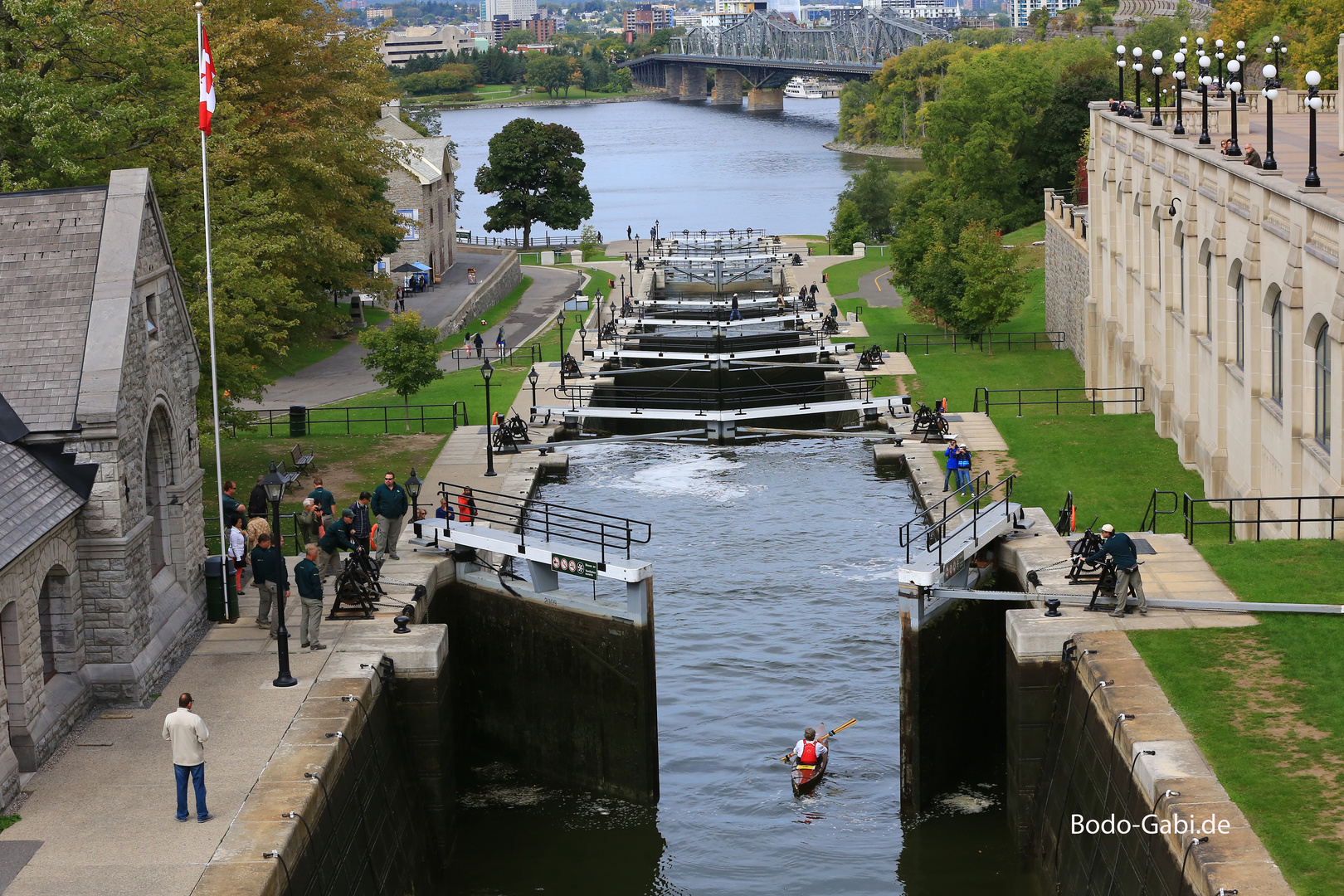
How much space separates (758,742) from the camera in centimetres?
2908

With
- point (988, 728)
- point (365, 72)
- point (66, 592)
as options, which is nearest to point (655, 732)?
point (988, 728)

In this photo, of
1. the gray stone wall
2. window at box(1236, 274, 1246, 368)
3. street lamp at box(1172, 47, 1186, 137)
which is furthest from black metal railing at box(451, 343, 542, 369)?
window at box(1236, 274, 1246, 368)

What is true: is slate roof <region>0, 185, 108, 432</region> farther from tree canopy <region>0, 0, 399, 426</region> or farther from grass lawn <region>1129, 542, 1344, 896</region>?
grass lawn <region>1129, 542, 1344, 896</region>

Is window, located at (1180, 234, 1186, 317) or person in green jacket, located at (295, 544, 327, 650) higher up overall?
window, located at (1180, 234, 1186, 317)

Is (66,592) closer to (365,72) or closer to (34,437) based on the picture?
(34,437)

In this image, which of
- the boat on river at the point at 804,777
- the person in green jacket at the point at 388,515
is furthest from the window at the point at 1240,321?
the person in green jacket at the point at 388,515

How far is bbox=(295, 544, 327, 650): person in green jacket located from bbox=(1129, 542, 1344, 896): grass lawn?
488 inches

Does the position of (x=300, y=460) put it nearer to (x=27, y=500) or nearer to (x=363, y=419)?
(x=363, y=419)

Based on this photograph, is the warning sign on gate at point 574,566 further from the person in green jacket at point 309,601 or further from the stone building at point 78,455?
the stone building at point 78,455

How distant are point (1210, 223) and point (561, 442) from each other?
19.1 meters

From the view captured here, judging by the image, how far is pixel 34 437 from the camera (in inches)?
894

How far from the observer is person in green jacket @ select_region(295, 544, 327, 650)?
24625 mm

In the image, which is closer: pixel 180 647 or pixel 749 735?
pixel 180 647

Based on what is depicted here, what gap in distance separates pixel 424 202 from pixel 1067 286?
43.1m
